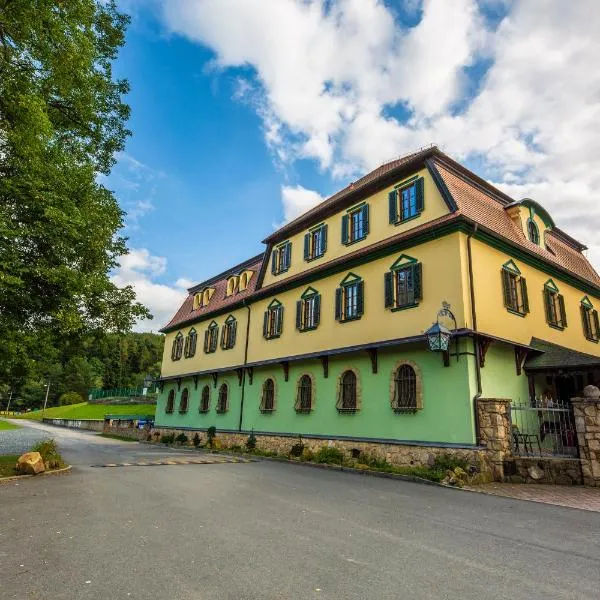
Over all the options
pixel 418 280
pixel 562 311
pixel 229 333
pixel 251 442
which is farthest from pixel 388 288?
pixel 229 333

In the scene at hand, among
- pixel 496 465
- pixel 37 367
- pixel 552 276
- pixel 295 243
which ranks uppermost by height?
pixel 295 243

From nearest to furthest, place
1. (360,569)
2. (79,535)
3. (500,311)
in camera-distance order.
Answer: (360,569)
(79,535)
(500,311)

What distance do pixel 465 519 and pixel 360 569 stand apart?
336 cm

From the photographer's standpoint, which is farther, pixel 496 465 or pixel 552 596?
pixel 496 465

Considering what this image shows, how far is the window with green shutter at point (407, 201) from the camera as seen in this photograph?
47.3 ft

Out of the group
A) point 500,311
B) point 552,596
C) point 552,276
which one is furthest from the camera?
point 552,276

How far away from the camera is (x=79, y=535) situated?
542cm

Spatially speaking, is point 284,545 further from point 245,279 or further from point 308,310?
point 245,279

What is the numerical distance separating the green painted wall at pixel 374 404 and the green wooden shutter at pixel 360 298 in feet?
5.20

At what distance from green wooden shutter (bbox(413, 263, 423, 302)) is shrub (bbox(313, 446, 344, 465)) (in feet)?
19.5

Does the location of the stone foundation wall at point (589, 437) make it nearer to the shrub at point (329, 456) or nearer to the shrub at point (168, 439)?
the shrub at point (329, 456)

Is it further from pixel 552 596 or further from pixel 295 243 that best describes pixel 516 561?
pixel 295 243

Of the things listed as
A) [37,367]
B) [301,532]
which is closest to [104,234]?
[37,367]

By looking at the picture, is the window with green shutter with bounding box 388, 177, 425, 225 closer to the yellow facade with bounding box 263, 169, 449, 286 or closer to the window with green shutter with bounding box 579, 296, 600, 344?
the yellow facade with bounding box 263, 169, 449, 286
